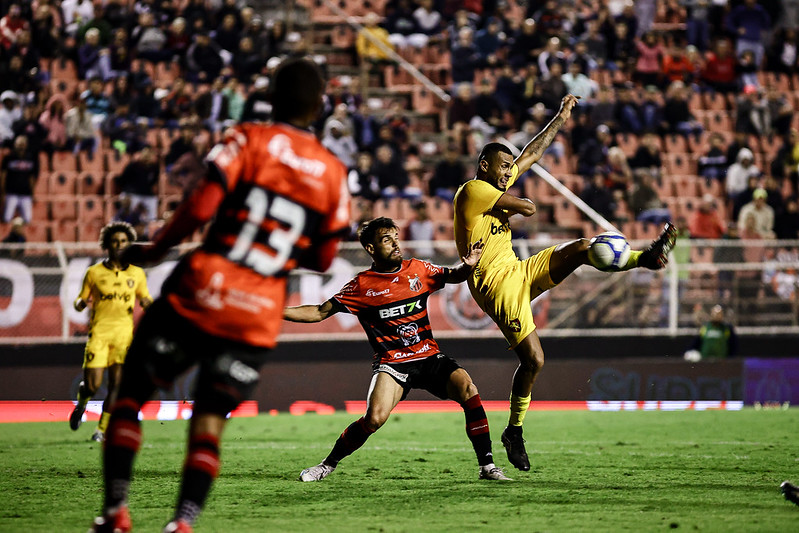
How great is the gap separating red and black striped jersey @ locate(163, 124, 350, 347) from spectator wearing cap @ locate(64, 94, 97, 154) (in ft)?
45.7

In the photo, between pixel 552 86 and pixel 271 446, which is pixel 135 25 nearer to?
pixel 552 86

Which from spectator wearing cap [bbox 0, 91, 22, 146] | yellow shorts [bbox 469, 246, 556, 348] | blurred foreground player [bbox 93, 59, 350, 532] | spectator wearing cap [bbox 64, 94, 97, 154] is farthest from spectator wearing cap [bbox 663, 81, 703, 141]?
blurred foreground player [bbox 93, 59, 350, 532]

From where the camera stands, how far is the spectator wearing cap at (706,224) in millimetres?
17719

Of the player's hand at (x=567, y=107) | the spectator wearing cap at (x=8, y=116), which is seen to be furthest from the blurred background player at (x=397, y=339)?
the spectator wearing cap at (x=8, y=116)

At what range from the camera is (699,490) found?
23.6 ft

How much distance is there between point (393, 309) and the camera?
7.77 m

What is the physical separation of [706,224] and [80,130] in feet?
34.1

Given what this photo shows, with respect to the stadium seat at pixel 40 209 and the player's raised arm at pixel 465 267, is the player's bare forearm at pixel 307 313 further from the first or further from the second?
the stadium seat at pixel 40 209

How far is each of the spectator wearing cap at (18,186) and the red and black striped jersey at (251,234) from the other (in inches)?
502

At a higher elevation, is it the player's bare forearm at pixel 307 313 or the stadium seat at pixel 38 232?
the player's bare forearm at pixel 307 313

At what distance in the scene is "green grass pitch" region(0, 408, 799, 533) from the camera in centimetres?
607

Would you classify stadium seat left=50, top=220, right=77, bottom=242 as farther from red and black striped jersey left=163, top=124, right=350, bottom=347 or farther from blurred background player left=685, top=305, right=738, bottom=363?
red and black striped jersey left=163, top=124, right=350, bottom=347

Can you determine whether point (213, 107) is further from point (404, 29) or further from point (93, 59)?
point (404, 29)

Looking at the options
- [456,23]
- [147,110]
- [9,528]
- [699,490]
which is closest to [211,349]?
[9,528]
